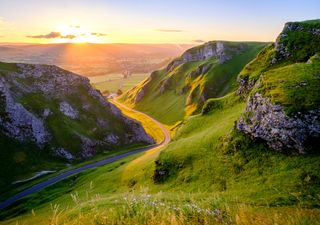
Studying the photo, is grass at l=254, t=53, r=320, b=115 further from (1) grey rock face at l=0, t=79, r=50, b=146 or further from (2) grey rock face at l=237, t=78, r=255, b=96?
(1) grey rock face at l=0, t=79, r=50, b=146

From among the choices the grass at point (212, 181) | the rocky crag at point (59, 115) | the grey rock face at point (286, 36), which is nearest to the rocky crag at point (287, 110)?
the grass at point (212, 181)

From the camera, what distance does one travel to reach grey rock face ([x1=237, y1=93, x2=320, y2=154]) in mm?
41656

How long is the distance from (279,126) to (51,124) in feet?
380

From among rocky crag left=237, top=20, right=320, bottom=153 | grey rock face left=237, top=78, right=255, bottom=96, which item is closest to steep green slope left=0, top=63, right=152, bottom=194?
grey rock face left=237, top=78, right=255, bottom=96

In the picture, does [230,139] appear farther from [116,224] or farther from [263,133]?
[116,224]

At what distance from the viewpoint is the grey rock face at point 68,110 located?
153375 millimetres

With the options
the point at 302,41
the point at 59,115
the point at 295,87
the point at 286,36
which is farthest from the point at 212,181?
the point at 59,115

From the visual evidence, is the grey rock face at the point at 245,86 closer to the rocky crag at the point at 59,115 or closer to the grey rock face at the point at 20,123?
the rocky crag at the point at 59,115

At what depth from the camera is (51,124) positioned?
14100cm

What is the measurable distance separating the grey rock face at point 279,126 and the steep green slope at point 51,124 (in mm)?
84512

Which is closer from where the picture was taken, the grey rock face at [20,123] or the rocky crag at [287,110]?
the rocky crag at [287,110]

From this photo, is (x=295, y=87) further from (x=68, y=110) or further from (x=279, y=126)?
(x=68, y=110)

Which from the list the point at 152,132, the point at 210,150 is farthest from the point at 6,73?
Answer: the point at 210,150

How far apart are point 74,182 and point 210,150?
4978cm
